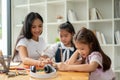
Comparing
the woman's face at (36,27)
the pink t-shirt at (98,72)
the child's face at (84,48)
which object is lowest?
the pink t-shirt at (98,72)

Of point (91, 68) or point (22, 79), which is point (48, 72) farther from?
point (91, 68)

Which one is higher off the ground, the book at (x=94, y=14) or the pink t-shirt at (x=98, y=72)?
the book at (x=94, y=14)

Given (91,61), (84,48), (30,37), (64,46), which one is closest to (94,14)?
(64,46)

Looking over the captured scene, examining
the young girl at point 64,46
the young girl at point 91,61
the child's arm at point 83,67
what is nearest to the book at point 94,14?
the young girl at point 64,46

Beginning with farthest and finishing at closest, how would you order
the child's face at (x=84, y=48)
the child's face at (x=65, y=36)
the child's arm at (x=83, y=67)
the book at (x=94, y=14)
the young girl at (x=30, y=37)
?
the book at (x=94, y=14) < the young girl at (x=30, y=37) < the child's face at (x=65, y=36) < the child's face at (x=84, y=48) < the child's arm at (x=83, y=67)

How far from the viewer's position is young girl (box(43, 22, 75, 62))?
197cm

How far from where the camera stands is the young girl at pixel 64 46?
1974 mm

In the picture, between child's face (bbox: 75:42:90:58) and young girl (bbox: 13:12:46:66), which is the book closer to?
young girl (bbox: 13:12:46:66)

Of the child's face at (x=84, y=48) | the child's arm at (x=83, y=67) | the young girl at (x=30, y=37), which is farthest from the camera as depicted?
the young girl at (x=30, y=37)

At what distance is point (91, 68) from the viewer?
4.48 feet

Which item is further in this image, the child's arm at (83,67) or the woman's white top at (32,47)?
the woman's white top at (32,47)

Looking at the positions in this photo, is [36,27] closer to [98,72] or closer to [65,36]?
[65,36]

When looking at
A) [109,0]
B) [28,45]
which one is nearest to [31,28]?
[28,45]

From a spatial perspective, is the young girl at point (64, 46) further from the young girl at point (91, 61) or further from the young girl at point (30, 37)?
the young girl at point (91, 61)
